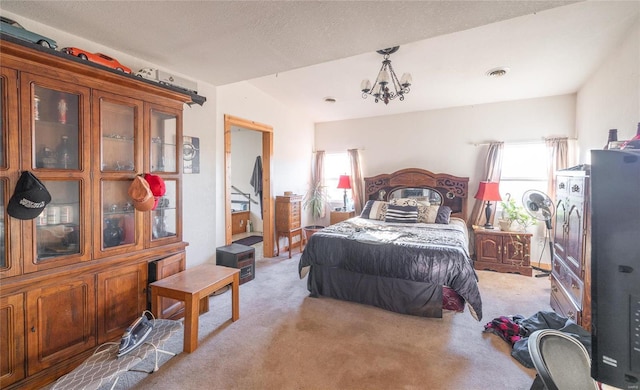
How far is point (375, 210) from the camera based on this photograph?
14.9ft

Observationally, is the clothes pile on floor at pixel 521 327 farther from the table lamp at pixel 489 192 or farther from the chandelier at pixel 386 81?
the chandelier at pixel 386 81

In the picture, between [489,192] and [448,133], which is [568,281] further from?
[448,133]

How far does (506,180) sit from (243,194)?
5.21 meters

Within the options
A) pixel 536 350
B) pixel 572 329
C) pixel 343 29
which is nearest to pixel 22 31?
pixel 343 29

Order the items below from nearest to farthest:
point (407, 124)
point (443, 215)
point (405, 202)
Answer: point (443, 215) → point (405, 202) → point (407, 124)

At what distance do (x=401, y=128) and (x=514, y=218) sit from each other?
231cm

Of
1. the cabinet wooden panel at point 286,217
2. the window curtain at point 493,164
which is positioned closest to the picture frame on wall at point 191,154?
the cabinet wooden panel at point 286,217

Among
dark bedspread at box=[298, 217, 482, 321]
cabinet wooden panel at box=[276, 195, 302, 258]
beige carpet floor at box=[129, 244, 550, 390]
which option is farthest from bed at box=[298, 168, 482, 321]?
cabinet wooden panel at box=[276, 195, 302, 258]

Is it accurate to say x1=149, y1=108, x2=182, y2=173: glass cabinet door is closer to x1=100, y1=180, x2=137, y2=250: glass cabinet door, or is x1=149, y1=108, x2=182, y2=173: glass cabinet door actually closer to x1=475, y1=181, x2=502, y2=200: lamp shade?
x1=100, y1=180, x2=137, y2=250: glass cabinet door

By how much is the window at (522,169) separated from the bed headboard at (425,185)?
57cm

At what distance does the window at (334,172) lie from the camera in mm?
5660

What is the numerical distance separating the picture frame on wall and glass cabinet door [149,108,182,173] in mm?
326

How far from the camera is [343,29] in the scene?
6.25 feet

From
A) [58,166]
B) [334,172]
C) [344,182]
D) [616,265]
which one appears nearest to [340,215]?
[344,182]
